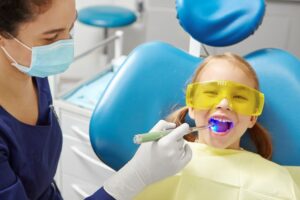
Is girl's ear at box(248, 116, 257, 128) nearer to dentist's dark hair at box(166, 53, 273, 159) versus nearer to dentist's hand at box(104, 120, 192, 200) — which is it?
dentist's dark hair at box(166, 53, 273, 159)

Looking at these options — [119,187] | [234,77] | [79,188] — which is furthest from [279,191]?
[79,188]

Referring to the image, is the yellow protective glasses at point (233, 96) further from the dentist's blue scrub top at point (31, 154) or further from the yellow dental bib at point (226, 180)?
the dentist's blue scrub top at point (31, 154)

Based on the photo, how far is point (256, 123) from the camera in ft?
4.28

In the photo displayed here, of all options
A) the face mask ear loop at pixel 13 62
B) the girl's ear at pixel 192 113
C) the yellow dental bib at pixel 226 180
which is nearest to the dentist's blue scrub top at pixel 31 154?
the face mask ear loop at pixel 13 62

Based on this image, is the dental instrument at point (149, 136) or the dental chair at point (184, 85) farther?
the dental chair at point (184, 85)

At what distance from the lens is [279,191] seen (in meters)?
1.18

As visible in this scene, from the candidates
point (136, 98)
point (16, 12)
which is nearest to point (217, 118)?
point (136, 98)

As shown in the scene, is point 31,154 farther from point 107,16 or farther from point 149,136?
point 107,16

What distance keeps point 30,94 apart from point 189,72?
498 mm

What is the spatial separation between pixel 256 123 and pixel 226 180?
0.21 metres

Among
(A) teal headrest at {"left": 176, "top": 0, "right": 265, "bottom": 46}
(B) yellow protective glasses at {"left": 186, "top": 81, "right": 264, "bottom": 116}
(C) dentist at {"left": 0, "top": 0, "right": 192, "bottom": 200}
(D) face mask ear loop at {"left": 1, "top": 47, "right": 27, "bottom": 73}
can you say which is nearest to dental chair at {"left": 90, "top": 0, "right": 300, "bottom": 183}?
(A) teal headrest at {"left": 176, "top": 0, "right": 265, "bottom": 46}

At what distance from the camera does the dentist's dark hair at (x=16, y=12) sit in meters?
0.90

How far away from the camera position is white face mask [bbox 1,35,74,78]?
1011mm

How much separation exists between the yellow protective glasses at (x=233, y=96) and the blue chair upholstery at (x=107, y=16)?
5.22ft
